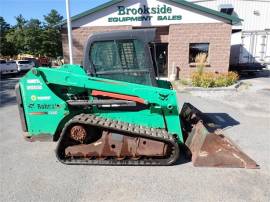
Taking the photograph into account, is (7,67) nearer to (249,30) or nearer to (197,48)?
(197,48)

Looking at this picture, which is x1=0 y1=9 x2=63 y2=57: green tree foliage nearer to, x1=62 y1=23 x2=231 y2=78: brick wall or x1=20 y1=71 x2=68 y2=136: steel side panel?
x1=62 y1=23 x2=231 y2=78: brick wall

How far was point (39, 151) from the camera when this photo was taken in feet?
17.5

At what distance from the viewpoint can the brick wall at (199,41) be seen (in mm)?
15188

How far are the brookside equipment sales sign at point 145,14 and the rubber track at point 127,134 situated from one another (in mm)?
11570

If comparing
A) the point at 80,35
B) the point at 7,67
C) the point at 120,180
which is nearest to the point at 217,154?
the point at 120,180

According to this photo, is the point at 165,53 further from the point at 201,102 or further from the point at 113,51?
the point at 113,51

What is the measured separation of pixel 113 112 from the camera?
4.86 m

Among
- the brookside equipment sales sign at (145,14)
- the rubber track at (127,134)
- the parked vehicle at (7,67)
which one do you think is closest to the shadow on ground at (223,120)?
the rubber track at (127,134)

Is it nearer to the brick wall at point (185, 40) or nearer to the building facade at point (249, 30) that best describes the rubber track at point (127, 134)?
the brick wall at point (185, 40)

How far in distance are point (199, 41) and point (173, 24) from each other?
1832 mm

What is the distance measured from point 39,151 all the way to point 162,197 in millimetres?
2878

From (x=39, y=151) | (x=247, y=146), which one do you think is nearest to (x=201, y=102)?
(x=247, y=146)

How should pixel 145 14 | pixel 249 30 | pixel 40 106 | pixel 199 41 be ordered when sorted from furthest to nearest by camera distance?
1. pixel 249 30
2. pixel 199 41
3. pixel 145 14
4. pixel 40 106

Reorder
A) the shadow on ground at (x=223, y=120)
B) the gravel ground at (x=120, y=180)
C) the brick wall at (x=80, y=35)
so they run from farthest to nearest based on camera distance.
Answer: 1. the brick wall at (x=80, y=35)
2. the shadow on ground at (x=223, y=120)
3. the gravel ground at (x=120, y=180)
